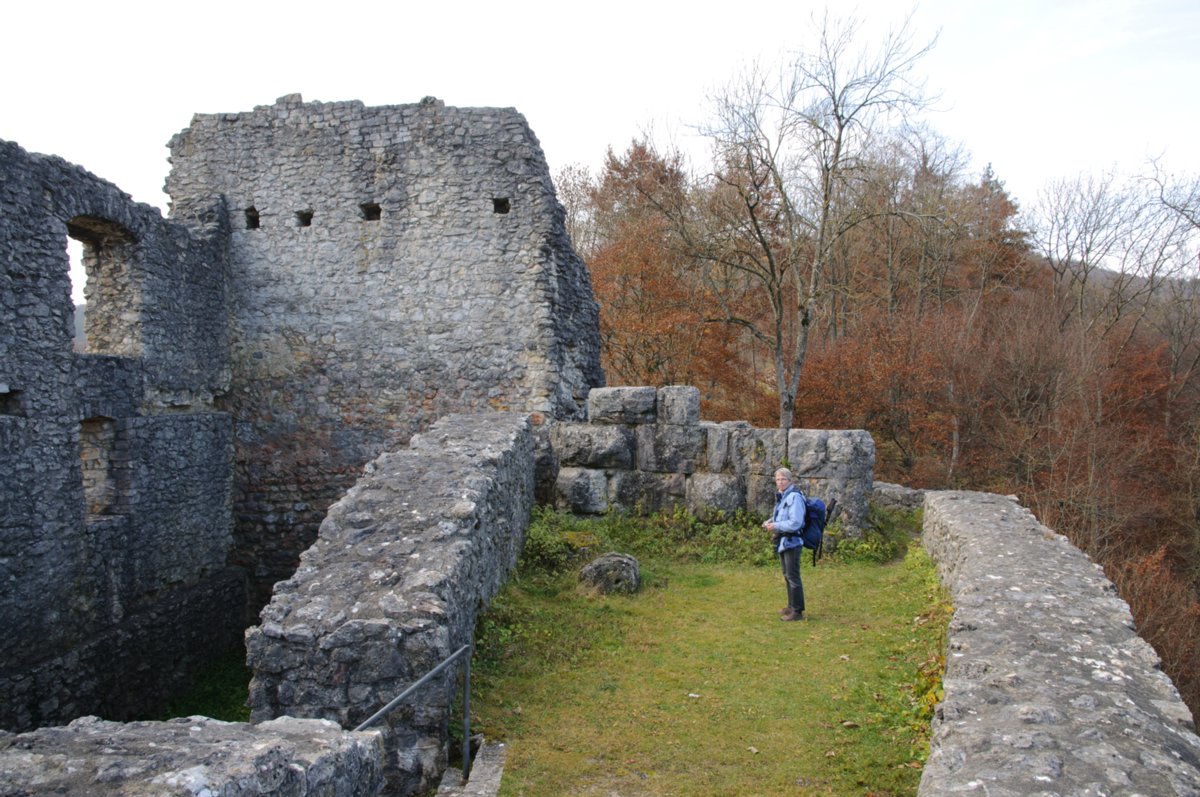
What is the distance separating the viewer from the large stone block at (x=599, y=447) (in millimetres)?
10242

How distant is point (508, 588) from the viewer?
7.51m

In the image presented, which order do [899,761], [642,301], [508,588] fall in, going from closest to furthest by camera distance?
[899,761]
[508,588]
[642,301]

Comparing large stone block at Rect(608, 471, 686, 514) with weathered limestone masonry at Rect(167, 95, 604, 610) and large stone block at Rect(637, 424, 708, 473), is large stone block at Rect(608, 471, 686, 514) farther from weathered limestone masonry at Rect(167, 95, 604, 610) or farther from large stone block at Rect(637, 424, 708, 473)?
weathered limestone masonry at Rect(167, 95, 604, 610)

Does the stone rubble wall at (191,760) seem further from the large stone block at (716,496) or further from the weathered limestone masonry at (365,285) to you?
the weathered limestone masonry at (365,285)

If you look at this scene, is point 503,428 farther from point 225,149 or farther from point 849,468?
point 225,149

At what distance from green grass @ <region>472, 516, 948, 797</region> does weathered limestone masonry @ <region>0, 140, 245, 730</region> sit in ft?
14.9

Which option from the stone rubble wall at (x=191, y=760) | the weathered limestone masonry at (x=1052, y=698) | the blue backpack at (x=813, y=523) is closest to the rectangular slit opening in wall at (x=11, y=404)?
the stone rubble wall at (x=191, y=760)

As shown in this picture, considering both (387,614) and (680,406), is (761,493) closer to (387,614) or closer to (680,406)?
(680,406)

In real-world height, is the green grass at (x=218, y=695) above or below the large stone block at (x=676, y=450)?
below

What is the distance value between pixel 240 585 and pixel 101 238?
4.78 meters

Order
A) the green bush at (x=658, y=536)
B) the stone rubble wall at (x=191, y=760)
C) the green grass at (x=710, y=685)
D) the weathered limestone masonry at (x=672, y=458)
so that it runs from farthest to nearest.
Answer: the weathered limestone masonry at (x=672, y=458) → the green bush at (x=658, y=536) → the green grass at (x=710, y=685) → the stone rubble wall at (x=191, y=760)

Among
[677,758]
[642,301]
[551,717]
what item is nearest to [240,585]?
[551,717]

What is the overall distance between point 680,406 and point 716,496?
1.19m

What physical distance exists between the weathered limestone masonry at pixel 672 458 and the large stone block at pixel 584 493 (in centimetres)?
1
